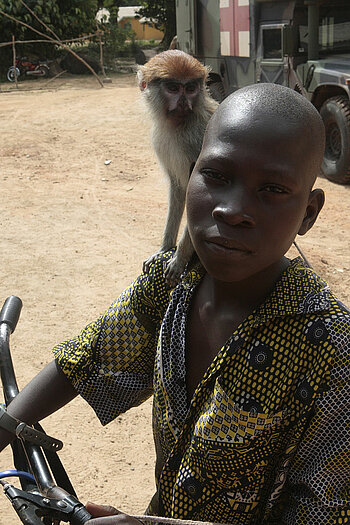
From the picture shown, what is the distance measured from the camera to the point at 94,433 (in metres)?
3.29

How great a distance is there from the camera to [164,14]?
20.5 m

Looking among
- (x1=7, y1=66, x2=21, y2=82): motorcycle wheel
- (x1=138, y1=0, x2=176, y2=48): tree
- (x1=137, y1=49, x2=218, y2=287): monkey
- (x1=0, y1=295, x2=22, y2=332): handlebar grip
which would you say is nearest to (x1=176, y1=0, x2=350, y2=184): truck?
(x1=137, y1=49, x2=218, y2=287): monkey

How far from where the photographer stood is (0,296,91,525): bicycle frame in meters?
1.06

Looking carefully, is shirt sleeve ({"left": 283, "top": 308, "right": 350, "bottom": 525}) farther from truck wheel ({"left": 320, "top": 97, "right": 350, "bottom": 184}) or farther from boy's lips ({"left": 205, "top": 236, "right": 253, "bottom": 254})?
truck wheel ({"left": 320, "top": 97, "right": 350, "bottom": 184})

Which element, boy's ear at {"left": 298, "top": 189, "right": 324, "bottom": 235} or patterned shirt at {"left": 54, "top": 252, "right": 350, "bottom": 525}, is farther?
boy's ear at {"left": 298, "top": 189, "right": 324, "bottom": 235}

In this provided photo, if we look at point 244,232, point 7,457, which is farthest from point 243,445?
point 7,457

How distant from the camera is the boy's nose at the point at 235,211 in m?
1.04

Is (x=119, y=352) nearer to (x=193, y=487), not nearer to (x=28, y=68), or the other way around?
(x=193, y=487)

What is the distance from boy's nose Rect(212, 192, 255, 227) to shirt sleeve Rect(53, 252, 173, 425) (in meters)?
0.34

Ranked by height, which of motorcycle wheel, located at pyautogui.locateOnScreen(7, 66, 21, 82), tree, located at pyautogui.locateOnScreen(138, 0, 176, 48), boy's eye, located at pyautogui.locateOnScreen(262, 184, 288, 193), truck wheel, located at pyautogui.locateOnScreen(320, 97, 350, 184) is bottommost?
truck wheel, located at pyautogui.locateOnScreen(320, 97, 350, 184)

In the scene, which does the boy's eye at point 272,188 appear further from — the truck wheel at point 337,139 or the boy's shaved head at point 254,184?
the truck wheel at point 337,139

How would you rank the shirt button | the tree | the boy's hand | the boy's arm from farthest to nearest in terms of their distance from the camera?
the tree → the boy's arm → the shirt button → the boy's hand

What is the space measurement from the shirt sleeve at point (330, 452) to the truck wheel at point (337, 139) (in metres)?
6.92

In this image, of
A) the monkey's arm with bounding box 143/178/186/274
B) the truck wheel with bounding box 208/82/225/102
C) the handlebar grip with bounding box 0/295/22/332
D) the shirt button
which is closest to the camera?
the shirt button
